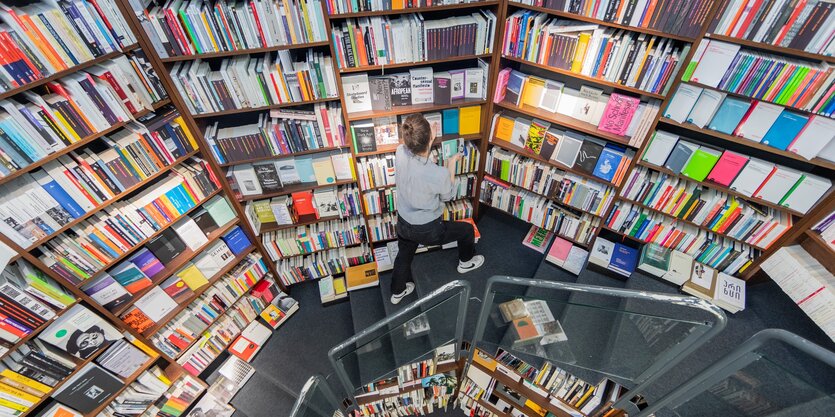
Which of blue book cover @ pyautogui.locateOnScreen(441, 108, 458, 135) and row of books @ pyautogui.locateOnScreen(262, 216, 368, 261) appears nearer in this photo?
blue book cover @ pyautogui.locateOnScreen(441, 108, 458, 135)

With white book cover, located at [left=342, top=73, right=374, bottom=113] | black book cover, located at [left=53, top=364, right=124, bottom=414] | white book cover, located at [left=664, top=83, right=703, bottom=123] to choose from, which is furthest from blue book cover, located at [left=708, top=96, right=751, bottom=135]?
black book cover, located at [left=53, top=364, right=124, bottom=414]

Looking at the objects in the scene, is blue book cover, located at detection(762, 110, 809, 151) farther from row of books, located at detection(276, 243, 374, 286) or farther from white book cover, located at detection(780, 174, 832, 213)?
row of books, located at detection(276, 243, 374, 286)

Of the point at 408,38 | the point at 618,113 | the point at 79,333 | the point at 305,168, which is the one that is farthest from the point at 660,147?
the point at 79,333

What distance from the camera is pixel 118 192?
2.53 metres

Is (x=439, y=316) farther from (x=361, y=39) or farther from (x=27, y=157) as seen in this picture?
(x=27, y=157)

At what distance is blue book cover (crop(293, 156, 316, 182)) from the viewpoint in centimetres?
325

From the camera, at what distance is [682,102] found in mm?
2600

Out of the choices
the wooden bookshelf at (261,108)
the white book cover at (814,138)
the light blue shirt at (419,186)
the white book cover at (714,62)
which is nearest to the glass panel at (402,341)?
the light blue shirt at (419,186)

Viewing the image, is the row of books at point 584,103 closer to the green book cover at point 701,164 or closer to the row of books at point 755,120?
the row of books at point 755,120

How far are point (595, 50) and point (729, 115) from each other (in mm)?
990

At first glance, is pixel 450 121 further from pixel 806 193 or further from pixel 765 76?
pixel 806 193

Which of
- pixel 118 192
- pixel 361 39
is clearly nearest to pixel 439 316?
pixel 361 39

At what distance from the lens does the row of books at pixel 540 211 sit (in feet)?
12.1

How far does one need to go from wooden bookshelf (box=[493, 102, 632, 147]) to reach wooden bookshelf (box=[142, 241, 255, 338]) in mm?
2808
